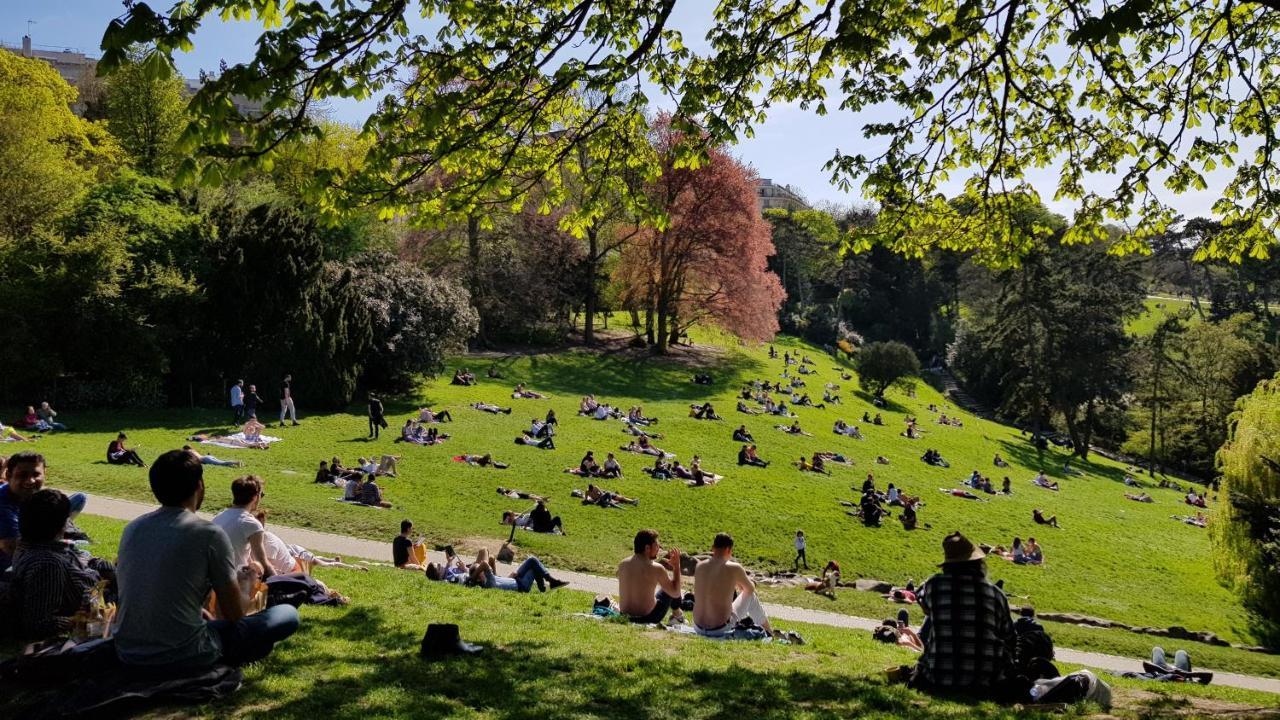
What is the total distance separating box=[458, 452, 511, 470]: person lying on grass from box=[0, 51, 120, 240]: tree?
61.2 feet

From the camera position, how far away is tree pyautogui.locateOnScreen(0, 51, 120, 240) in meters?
31.7

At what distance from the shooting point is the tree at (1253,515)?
18578 millimetres

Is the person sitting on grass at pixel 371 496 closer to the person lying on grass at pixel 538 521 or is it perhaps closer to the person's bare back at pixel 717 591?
the person lying on grass at pixel 538 521

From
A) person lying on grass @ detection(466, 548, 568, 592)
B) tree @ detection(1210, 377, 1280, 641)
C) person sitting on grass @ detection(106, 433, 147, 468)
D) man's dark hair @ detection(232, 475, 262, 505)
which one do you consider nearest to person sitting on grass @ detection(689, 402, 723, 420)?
tree @ detection(1210, 377, 1280, 641)

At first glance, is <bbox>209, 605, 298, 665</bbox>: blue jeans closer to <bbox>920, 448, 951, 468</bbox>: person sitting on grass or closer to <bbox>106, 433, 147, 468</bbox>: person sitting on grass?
<bbox>106, 433, 147, 468</bbox>: person sitting on grass

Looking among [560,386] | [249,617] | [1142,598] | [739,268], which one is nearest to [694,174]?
[739,268]

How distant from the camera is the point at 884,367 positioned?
171ft

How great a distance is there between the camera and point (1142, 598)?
64.3 feet

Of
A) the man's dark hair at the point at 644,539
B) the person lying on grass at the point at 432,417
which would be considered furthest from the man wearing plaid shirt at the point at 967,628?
the person lying on grass at the point at 432,417

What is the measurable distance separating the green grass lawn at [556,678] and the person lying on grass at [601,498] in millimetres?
11322

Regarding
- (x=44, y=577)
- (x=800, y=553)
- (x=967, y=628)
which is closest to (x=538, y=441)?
(x=800, y=553)

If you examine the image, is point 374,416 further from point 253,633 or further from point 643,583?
point 253,633

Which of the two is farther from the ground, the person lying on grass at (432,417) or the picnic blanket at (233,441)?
the person lying on grass at (432,417)

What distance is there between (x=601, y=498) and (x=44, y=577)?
610 inches
